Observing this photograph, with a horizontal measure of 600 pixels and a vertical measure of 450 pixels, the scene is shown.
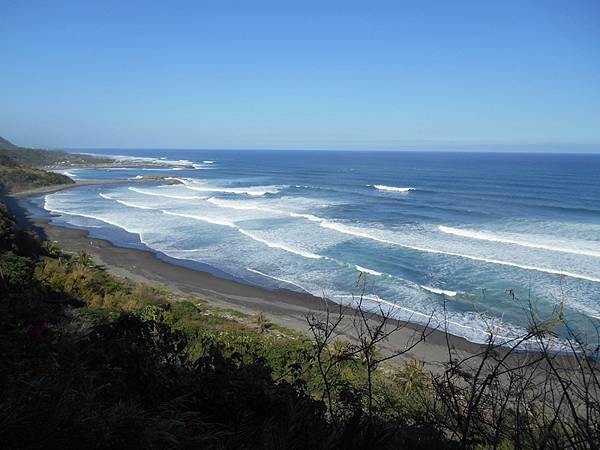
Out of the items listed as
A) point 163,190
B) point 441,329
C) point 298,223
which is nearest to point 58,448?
point 441,329

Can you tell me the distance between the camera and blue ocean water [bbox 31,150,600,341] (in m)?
17.7

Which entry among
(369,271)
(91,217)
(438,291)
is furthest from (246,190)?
(438,291)

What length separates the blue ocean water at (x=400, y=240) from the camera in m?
17.7

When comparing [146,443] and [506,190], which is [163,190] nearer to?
[506,190]

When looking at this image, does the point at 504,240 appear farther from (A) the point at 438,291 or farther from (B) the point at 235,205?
(B) the point at 235,205

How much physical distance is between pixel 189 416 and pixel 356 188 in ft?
177

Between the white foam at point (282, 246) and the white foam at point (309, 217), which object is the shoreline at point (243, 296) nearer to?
the white foam at point (282, 246)

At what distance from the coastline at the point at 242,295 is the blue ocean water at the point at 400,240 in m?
0.81

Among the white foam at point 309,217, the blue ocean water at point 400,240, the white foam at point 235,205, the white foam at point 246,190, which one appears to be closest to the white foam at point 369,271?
the blue ocean water at point 400,240

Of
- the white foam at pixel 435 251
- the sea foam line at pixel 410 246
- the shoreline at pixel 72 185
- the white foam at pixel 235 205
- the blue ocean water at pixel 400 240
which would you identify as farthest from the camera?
the shoreline at pixel 72 185

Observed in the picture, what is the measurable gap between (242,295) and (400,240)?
1262 centimetres

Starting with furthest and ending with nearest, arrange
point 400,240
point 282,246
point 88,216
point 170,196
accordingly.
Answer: point 170,196
point 88,216
point 400,240
point 282,246

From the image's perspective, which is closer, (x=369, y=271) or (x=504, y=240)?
(x=369, y=271)

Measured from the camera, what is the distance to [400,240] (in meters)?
27.5
